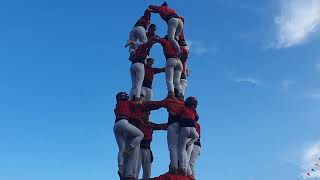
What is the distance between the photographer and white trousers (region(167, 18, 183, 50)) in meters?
20.8

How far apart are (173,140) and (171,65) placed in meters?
3.47

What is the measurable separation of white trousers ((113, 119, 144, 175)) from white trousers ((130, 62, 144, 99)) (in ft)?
6.96

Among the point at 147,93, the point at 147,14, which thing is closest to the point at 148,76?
the point at 147,93

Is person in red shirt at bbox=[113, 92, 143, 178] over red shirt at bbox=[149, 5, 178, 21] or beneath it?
beneath

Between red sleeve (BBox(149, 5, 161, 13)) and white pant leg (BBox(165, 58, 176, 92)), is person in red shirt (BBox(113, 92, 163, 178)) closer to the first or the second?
white pant leg (BBox(165, 58, 176, 92))

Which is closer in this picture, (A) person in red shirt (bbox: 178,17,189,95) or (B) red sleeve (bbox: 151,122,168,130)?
(B) red sleeve (bbox: 151,122,168,130)

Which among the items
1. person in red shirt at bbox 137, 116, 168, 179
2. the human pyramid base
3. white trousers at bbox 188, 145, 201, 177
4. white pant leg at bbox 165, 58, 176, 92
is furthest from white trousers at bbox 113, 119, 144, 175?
white pant leg at bbox 165, 58, 176, 92

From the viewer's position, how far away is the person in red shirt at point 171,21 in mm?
20938

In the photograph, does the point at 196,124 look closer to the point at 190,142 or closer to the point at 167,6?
the point at 190,142

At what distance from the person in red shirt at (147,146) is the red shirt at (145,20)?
4.53 meters

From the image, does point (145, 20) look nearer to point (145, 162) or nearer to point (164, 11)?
point (164, 11)

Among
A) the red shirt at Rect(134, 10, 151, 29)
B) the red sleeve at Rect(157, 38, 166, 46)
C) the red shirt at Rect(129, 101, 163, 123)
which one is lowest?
the red shirt at Rect(129, 101, 163, 123)

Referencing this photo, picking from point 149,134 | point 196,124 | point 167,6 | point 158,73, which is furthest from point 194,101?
point 167,6

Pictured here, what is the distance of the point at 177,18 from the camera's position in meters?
21.7
